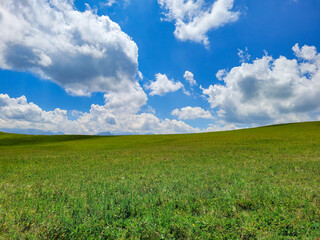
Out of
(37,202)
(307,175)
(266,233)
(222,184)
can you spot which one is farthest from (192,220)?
(307,175)

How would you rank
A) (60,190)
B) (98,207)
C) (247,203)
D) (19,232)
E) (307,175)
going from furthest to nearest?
(307,175) < (60,190) < (247,203) < (98,207) < (19,232)

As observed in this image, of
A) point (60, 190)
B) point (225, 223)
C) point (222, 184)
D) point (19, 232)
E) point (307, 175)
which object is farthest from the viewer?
point (307, 175)

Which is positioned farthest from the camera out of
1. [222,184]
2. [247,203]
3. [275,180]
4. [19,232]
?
[275,180]

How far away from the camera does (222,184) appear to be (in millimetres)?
10688

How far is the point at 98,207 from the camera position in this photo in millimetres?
7328

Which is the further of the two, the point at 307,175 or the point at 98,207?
the point at 307,175

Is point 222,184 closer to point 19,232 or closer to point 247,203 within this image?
point 247,203

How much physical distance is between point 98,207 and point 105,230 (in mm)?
1639

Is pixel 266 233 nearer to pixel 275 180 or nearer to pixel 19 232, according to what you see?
pixel 275 180

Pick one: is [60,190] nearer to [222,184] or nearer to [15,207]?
[15,207]

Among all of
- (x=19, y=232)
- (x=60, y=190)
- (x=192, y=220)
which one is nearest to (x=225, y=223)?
(x=192, y=220)

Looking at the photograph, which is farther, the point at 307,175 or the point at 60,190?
the point at 307,175

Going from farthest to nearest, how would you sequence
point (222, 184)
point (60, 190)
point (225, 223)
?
1. point (222, 184)
2. point (60, 190)
3. point (225, 223)

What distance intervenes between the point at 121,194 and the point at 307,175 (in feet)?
42.1
